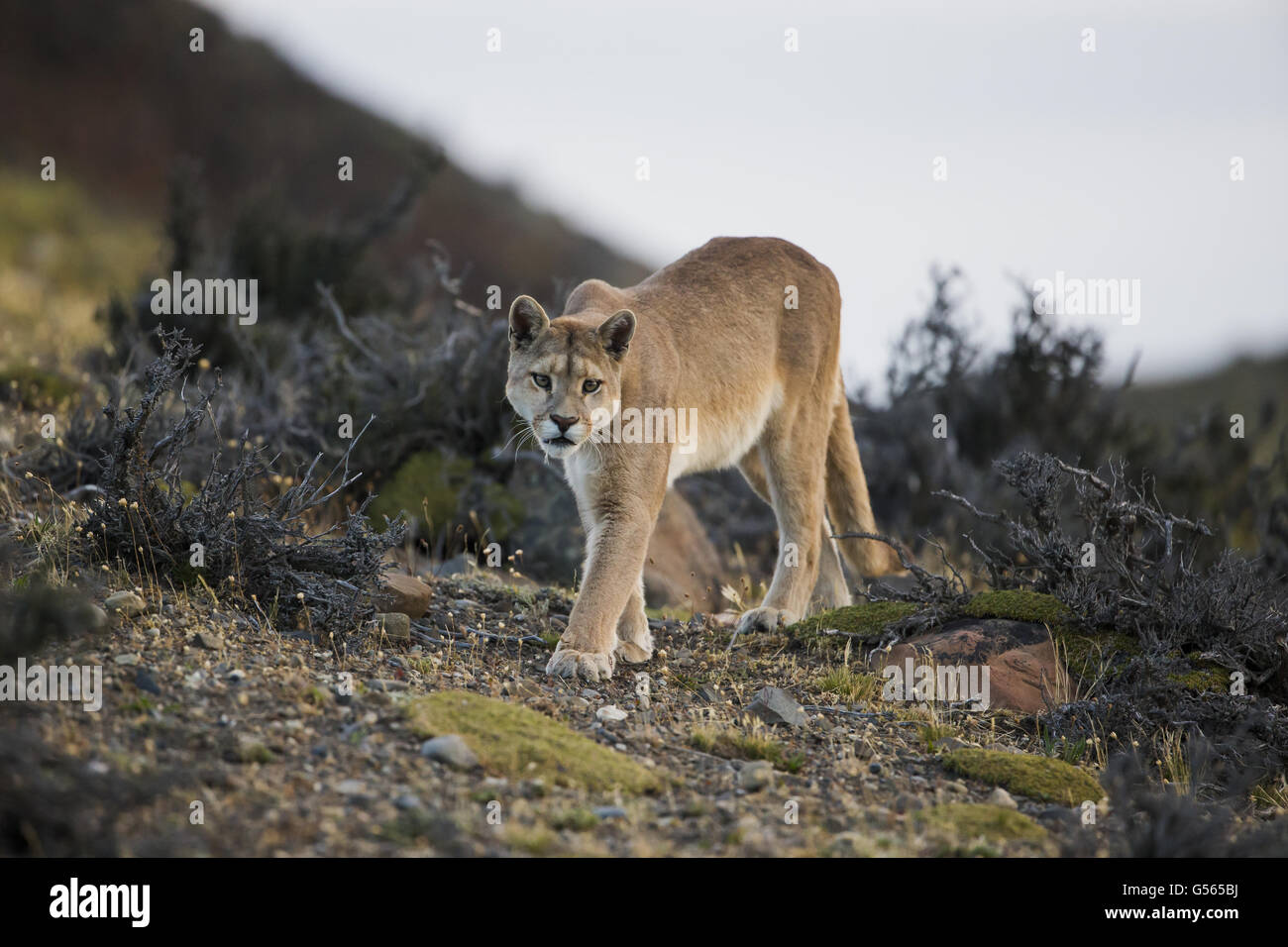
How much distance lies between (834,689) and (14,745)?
3.59 meters

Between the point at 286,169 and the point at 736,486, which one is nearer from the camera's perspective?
the point at 736,486

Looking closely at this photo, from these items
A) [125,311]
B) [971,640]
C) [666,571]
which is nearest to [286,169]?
[125,311]

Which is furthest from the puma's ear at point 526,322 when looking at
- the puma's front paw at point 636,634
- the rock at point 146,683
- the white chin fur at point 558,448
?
the rock at point 146,683

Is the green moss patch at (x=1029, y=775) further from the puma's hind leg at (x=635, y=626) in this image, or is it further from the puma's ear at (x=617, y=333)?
the puma's ear at (x=617, y=333)

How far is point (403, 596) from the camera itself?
5.50m

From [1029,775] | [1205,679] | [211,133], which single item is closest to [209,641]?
[1029,775]

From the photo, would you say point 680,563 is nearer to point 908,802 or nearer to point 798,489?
point 798,489

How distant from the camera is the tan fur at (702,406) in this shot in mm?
5355

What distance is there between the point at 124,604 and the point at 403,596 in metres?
1.35

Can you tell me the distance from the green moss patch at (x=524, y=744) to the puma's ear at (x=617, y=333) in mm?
2012

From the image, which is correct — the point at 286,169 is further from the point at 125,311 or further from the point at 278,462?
the point at 278,462

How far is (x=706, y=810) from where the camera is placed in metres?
3.69

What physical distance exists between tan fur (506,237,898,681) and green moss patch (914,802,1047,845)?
1795 millimetres
